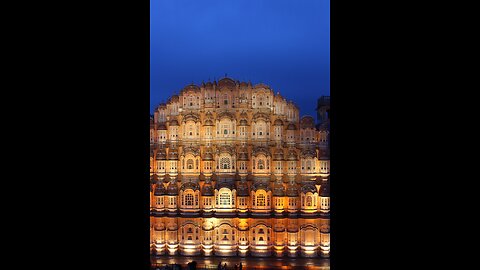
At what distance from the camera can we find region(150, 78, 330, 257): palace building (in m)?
7.43

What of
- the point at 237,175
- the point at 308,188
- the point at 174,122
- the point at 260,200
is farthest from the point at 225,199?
the point at 174,122

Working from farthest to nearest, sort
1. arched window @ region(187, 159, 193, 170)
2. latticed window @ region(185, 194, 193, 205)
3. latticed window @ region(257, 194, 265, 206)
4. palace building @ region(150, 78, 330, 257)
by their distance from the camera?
arched window @ region(187, 159, 193, 170) < latticed window @ region(185, 194, 193, 205) < latticed window @ region(257, 194, 265, 206) < palace building @ region(150, 78, 330, 257)

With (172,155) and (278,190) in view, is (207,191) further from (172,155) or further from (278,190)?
(278,190)

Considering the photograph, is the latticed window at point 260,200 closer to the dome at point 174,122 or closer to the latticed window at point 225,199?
the latticed window at point 225,199

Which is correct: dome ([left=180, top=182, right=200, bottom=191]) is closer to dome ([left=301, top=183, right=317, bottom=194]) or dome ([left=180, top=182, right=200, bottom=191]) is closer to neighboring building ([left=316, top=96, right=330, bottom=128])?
dome ([left=301, top=183, right=317, bottom=194])

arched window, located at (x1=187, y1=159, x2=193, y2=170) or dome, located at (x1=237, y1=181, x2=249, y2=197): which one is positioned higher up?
arched window, located at (x1=187, y1=159, x2=193, y2=170)

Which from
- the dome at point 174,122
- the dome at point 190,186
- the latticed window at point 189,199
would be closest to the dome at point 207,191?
the dome at point 190,186

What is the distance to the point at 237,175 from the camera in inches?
304

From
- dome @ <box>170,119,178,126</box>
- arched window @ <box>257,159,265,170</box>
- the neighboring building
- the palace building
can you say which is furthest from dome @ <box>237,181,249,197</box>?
the neighboring building

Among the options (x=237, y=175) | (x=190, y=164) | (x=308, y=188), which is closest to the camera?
(x=308, y=188)
